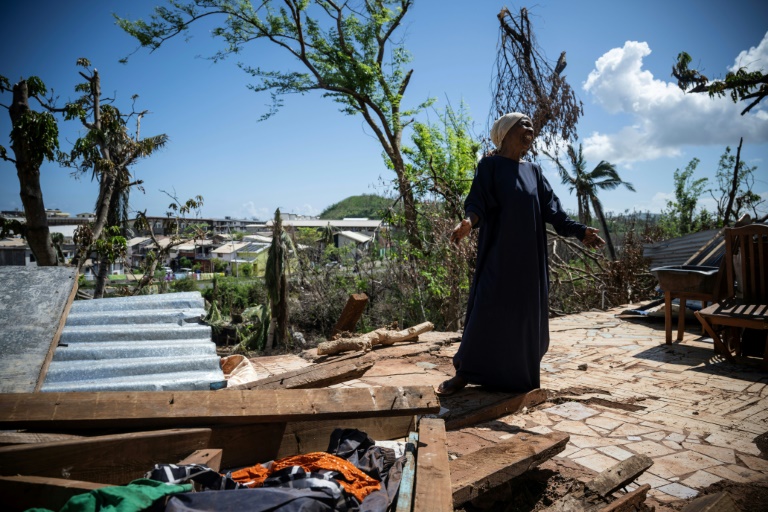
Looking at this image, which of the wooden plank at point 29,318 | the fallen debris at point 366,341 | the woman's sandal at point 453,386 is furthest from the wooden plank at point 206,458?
the fallen debris at point 366,341

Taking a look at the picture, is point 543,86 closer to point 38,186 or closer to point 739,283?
point 739,283

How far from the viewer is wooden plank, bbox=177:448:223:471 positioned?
202 centimetres

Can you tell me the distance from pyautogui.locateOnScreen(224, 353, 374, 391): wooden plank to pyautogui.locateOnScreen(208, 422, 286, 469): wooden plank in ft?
2.47

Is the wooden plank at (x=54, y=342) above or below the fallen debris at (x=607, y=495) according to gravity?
above

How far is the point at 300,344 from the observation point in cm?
1648

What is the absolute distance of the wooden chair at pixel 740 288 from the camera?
4422 millimetres

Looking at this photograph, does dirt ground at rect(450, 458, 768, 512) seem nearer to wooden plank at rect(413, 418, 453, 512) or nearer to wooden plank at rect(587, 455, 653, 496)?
wooden plank at rect(587, 455, 653, 496)

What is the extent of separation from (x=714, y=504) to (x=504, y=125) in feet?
8.78

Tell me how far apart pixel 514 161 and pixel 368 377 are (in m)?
2.31

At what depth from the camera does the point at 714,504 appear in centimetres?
191

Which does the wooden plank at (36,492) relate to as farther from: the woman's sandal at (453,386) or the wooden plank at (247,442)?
the woman's sandal at (453,386)

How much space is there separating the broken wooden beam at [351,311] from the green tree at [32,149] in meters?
5.84

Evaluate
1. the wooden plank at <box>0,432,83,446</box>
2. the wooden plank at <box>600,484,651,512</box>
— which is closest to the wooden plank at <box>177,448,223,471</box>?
the wooden plank at <box>0,432,83,446</box>

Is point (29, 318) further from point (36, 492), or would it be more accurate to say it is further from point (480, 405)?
point (480, 405)
